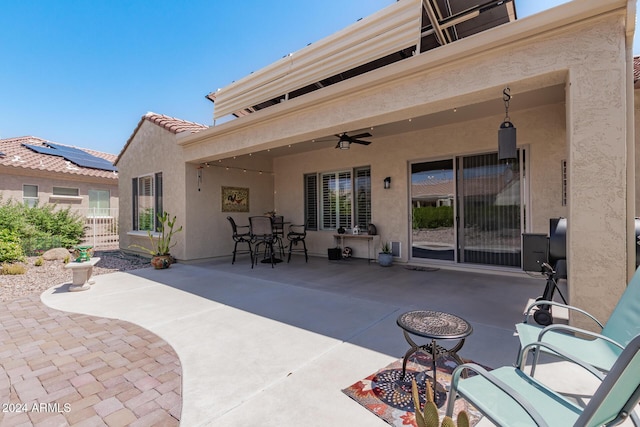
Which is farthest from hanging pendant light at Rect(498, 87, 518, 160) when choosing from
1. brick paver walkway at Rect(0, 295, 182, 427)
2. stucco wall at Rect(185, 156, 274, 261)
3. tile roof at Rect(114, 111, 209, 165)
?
stucco wall at Rect(185, 156, 274, 261)

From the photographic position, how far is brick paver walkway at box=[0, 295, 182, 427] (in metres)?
2.08

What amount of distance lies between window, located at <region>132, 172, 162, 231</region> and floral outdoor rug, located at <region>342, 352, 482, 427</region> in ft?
28.6

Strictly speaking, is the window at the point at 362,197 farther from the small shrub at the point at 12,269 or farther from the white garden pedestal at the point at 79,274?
the small shrub at the point at 12,269

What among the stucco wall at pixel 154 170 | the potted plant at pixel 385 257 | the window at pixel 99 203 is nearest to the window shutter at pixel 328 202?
the potted plant at pixel 385 257

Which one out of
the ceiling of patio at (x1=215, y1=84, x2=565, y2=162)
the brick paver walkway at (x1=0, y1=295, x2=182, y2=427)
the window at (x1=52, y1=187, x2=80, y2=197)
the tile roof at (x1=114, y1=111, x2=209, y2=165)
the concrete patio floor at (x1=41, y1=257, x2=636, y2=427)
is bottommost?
the brick paver walkway at (x1=0, y1=295, x2=182, y2=427)

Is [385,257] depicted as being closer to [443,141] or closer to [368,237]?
[368,237]

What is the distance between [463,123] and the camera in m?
6.78

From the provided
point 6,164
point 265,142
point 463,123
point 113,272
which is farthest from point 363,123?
point 6,164

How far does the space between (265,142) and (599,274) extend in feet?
18.0

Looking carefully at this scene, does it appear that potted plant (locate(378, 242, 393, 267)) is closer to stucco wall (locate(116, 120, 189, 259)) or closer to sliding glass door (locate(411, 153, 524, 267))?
sliding glass door (locate(411, 153, 524, 267))

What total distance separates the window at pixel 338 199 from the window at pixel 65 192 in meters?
11.4

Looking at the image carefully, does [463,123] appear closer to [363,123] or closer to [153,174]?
[363,123]

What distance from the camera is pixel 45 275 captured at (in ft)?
22.1

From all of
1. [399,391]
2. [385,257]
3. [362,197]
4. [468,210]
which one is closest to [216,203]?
[362,197]
